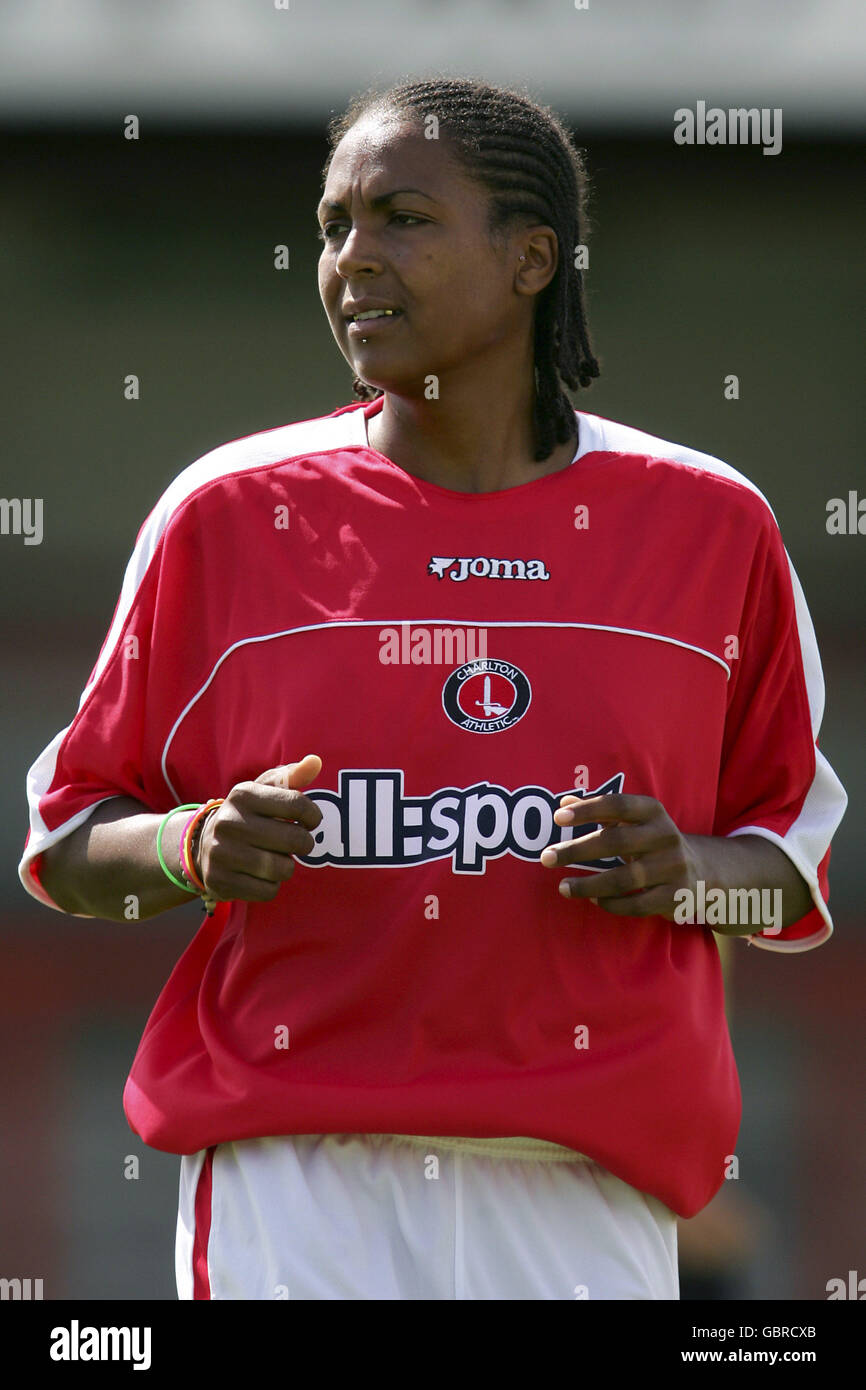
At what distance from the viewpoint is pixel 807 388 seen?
793cm

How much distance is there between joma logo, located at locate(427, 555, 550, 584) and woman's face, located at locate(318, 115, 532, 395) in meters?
0.22

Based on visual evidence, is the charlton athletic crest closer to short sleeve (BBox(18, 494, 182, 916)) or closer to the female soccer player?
the female soccer player

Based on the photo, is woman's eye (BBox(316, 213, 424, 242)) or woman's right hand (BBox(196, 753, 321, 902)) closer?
woman's right hand (BBox(196, 753, 321, 902))

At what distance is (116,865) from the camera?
198 centimetres

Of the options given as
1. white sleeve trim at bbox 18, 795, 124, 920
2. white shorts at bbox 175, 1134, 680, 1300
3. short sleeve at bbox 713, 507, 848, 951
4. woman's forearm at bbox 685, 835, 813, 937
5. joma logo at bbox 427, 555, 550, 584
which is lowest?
white shorts at bbox 175, 1134, 680, 1300

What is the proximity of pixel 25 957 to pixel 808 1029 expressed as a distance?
305 centimetres

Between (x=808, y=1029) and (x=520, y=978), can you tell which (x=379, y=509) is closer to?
(x=520, y=978)

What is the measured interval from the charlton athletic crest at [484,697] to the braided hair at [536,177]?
338 millimetres

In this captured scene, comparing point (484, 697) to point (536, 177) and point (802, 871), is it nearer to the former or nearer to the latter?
point (802, 871)

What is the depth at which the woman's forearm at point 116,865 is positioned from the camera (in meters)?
1.94

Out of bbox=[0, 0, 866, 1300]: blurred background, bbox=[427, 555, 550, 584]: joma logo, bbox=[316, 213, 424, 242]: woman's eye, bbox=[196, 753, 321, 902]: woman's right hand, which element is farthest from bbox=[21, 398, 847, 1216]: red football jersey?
bbox=[0, 0, 866, 1300]: blurred background

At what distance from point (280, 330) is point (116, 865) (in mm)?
6082

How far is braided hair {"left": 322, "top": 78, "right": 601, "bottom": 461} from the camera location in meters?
2.04

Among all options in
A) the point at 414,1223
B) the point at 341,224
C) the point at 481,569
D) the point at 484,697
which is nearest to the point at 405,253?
the point at 341,224
